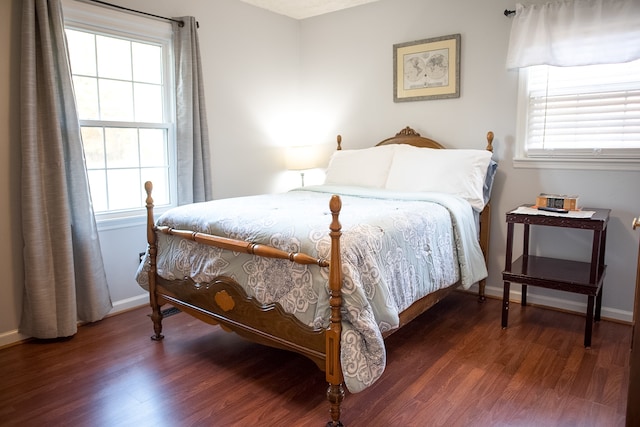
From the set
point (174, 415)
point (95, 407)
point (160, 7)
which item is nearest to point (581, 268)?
point (174, 415)

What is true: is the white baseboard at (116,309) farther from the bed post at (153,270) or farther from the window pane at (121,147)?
the window pane at (121,147)

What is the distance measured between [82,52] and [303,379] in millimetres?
2493

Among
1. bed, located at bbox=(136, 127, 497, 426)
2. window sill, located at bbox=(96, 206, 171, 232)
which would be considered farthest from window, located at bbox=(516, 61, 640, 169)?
window sill, located at bbox=(96, 206, 171, 232)

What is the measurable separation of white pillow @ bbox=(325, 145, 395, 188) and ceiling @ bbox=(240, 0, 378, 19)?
130cm

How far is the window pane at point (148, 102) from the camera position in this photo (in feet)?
11.0

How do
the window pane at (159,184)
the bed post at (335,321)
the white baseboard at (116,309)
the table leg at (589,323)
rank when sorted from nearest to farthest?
the bed post at (335,321)
the table leg at (589,323)
the white baseboard at (116,309)
the window pane at (159,184)

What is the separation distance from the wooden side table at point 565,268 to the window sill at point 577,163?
0.29 metres

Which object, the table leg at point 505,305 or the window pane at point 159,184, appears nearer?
the table leg at point 505,305

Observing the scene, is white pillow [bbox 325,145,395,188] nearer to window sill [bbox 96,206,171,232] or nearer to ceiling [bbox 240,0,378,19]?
ceiling [bbox 240,0,378,19]

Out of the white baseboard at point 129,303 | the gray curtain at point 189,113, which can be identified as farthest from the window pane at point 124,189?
the white baseboard at point 129,303

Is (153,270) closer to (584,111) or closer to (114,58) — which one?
(114,58)

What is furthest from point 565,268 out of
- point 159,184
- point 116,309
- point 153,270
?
point 116,309

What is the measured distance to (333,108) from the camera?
169 inches

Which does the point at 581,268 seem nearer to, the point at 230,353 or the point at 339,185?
the point at 339,185
